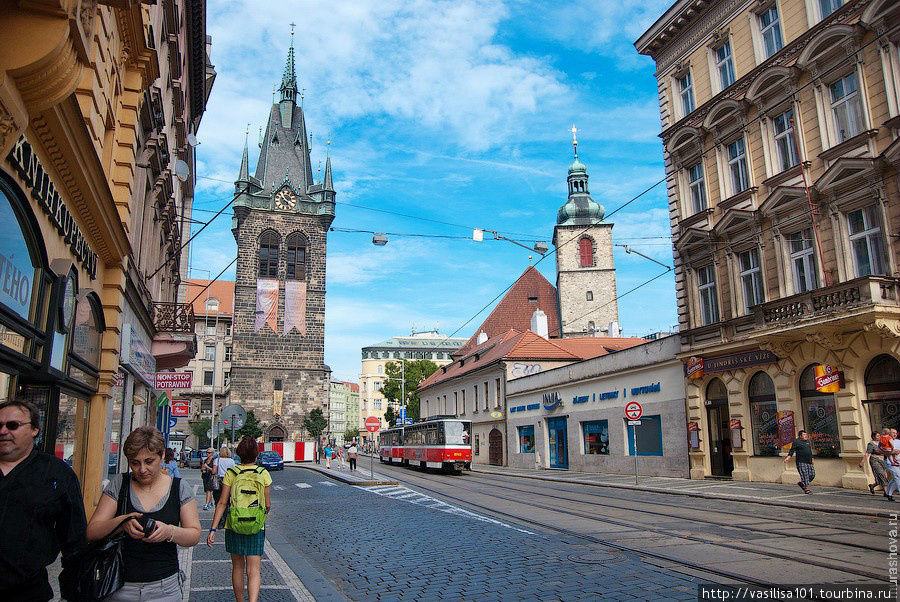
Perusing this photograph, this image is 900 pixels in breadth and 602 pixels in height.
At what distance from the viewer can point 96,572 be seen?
3.67 m

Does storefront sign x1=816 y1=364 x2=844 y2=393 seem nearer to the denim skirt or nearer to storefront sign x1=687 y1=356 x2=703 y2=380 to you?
storefront sign x1=687 y1=356 x2=703 y2=380

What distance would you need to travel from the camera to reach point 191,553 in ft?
33.0

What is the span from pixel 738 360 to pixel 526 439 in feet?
63.8

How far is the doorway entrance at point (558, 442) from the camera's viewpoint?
34.8m

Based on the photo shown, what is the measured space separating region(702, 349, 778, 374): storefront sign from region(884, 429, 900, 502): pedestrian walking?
5441mm

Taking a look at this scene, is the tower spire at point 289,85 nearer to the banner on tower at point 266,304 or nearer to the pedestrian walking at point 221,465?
the banner on tower at point 266,304

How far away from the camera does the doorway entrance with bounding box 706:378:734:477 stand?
74.8 ft

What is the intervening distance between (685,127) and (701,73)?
6.42ft

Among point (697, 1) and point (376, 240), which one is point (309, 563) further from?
point (697, 1)

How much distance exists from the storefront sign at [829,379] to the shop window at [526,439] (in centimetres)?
2179

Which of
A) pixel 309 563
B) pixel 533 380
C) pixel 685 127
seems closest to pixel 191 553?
pixel 309 563

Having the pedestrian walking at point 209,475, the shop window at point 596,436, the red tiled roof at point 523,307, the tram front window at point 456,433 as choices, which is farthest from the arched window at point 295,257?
the pedestrian walking at point 209,475

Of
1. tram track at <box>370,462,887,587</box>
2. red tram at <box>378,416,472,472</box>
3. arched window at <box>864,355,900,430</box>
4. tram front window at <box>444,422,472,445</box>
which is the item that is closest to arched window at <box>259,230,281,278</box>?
red tram at <box>378,416,472,472</box>

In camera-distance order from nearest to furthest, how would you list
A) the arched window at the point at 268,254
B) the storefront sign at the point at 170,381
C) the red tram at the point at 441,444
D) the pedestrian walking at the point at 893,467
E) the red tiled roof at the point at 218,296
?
1. the pedestrian walking at the point at 893,467
2. the storefront sign at the point at 170,381
3. the red tram at the point at 441,444
4. the arched window at the point at 268,254
5. the red tiled roof at the point at 218,296
